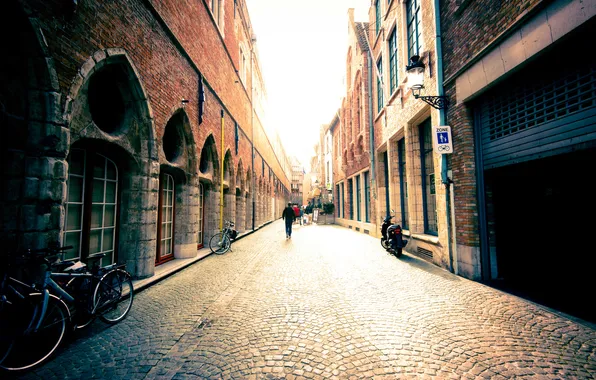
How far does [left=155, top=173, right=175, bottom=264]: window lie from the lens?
7.05 metres

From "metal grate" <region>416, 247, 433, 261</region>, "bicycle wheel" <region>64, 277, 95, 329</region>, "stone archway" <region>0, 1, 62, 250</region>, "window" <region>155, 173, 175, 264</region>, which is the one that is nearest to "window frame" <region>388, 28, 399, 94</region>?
"metal grate" <region>416, 247, 433, 261</region>

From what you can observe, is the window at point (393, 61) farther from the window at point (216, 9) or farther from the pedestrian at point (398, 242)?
the window at point (216, 9)

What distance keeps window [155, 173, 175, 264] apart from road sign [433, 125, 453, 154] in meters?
7.21

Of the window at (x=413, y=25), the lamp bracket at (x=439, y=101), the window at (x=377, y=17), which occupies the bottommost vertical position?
the lamp bracket at (x=439, y=101)

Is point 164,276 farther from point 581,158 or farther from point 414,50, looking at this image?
point 414,50

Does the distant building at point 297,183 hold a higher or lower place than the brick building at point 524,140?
higher

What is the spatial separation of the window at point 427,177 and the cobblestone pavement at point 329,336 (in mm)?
3465

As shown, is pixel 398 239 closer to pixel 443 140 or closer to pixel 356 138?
pixel 443 140

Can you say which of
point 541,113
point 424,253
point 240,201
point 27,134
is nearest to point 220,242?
point 240,201

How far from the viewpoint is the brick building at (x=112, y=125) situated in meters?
3.30

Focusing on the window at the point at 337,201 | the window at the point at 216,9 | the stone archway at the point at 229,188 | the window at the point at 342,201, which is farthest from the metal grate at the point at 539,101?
the window at the point at 337,201

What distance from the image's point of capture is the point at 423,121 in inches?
348

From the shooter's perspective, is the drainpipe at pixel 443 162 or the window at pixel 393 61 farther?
the window at pixel 393 61

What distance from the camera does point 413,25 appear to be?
9.05m
